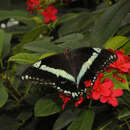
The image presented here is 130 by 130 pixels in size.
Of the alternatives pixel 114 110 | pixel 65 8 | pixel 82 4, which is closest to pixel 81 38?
pixel 114 110

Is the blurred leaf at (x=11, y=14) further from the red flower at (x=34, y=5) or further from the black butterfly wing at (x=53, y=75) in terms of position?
the black butterfly wing at (x=53, y=75)

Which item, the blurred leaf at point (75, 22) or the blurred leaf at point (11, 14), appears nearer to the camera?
the blurred leaf at point (75, 22)

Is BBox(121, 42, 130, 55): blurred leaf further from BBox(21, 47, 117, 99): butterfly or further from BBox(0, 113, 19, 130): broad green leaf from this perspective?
BBox(0, 113, 19, 130): broad green leaf

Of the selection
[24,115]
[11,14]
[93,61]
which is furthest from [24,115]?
[11,14]

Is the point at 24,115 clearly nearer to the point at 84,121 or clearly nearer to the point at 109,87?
the point at 84,121

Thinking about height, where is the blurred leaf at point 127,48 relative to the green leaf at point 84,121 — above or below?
above

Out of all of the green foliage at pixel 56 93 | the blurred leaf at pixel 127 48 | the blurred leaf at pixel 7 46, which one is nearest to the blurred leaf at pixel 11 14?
the green foliage at pixel 56 93

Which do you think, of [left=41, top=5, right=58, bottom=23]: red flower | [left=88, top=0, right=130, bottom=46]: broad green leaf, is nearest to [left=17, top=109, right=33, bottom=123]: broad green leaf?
[left=88, top=0, right=130, bottom=46]: broad green leaf
